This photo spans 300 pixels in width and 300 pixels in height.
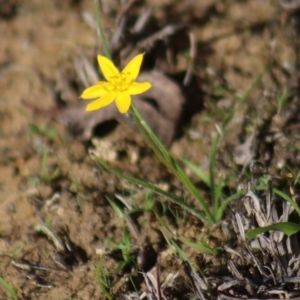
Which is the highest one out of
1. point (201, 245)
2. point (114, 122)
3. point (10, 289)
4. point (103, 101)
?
point (103, 101)

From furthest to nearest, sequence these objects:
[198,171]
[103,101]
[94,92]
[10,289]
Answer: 1. [198,171]
2. [10,289]
3. [94,92]
4. [103,101]

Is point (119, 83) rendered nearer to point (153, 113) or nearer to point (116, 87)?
point (116, 87)

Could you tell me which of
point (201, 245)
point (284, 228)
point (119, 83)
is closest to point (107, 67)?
point (119, 83)

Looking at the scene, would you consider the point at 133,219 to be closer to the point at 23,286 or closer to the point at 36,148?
the point at 23,286

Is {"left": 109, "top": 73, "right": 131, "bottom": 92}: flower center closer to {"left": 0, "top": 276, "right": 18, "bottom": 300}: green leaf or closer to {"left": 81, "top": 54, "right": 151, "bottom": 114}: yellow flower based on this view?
{"left": 81, "top": 54, "right": 151, "bottom": 114}: yellow flower

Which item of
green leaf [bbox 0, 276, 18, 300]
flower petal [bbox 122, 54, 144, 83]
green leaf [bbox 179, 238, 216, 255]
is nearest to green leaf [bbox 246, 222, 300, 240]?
green leaf [bbox 179, 238, 216, 255]

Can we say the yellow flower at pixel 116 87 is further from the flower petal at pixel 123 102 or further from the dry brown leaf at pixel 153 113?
the dry brown leaf at pixel 153 113
